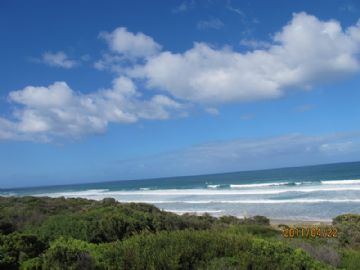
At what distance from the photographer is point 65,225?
10203mm

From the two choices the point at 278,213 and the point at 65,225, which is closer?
the point at 65,225

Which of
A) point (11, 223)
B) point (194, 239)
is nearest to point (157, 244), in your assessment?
point (194, 239)

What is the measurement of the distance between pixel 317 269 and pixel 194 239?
1.59 meters

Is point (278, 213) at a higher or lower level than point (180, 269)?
lower

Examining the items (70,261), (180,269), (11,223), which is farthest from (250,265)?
(11,223)

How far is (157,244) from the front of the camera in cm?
564

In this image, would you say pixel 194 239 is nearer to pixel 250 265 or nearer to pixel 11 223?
pixel 250 265

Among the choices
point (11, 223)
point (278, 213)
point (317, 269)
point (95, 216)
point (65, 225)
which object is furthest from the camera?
point (278, 213)

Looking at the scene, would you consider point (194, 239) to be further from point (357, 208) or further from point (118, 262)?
point (357, 208)

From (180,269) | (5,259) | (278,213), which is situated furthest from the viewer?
(278,213)

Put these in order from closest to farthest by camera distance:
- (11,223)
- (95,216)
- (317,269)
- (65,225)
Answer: (317,269)
(65,225)
(95,216)
(11,223)

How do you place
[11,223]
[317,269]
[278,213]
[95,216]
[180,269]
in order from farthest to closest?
1. [278,213]
2. [11,223]
3. [95,216]
4. [317,269]
5. [180,269]

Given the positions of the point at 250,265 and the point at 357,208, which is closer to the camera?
the point at 250,265

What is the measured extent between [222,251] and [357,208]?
1261 inches
